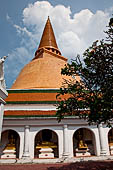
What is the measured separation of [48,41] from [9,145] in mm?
21314

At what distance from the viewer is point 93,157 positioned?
11.3m

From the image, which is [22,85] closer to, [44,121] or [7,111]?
[7,111]

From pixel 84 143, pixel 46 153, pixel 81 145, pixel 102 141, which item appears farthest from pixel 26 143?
pixel 102 141

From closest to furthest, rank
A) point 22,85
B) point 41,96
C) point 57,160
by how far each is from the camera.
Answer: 1. point 57,160
2. point 41,96
3. point 22,85

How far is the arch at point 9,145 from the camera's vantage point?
11.5m

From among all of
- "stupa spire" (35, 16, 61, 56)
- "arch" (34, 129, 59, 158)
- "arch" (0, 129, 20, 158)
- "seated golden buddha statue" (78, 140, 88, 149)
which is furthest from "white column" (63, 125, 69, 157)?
"stupa spire" (35, 16, 61, 56)

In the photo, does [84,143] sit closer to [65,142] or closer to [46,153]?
[65,142]

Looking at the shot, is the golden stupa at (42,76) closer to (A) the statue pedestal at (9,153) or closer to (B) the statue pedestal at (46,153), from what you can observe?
(B) the statue pedestal at (46,153)

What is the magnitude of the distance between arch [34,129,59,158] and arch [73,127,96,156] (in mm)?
1729

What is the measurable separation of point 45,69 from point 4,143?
9.78 metres

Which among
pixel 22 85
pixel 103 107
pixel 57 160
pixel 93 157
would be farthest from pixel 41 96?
pixel 103 107

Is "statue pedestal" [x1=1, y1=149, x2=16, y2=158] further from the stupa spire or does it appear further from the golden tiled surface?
the stupa spire

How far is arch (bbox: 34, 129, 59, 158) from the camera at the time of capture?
11695mm

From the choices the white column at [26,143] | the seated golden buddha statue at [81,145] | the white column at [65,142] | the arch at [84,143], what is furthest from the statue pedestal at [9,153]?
the seated golden buddha statue at [81,145]
